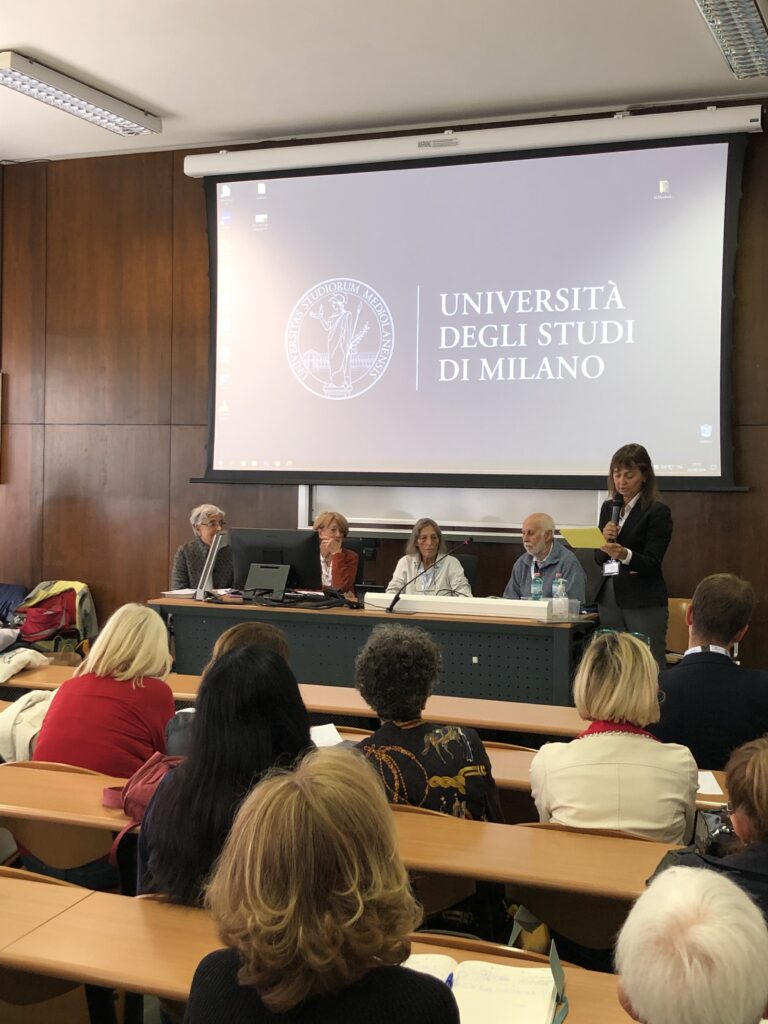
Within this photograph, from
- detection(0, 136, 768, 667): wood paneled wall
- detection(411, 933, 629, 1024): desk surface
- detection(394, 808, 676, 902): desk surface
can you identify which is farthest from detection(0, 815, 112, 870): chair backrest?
detection(0, 136, 768, 667): wood paneled wall

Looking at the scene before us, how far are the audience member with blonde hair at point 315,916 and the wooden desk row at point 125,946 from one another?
1.37 ft

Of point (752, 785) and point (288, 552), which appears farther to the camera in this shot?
point (288, 552)

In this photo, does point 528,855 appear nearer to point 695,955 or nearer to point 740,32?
point 695,955

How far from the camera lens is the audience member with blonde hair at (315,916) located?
3.73 ft

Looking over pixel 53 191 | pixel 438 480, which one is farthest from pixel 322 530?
pixel 53 191

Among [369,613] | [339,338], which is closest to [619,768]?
[369,613]

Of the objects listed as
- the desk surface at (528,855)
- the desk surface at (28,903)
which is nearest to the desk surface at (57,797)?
the desk surface at (28,903)

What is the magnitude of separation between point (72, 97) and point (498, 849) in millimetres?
5519

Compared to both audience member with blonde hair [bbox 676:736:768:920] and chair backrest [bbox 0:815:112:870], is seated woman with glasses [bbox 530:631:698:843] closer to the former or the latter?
audience member with blonde hair [bbox 676:736:768:920]

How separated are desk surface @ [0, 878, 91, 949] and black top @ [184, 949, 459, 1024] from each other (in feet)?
2.15

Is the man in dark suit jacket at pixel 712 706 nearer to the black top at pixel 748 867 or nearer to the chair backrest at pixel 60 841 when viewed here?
the black top at pixel 748 867

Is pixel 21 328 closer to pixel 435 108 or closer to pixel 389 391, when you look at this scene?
pixel 389 391

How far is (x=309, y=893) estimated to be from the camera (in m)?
1.15

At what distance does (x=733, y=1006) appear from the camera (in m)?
1.02
